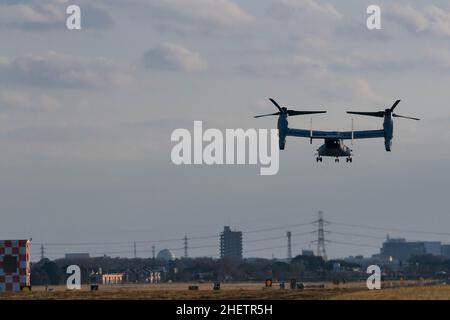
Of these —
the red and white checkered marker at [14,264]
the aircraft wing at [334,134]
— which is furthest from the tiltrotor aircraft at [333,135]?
the red and white checkered marker at [14,264]

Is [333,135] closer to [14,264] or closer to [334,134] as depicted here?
[334,134]

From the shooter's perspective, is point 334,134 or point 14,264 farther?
point 334,134

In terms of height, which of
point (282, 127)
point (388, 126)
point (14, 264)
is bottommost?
point (14, 264)

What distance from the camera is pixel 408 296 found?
6581cm

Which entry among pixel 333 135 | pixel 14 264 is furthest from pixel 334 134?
pixel 14 264

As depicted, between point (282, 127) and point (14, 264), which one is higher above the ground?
point (282, 127)

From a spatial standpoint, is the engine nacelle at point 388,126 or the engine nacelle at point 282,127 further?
the engine nacelle at point 282,127

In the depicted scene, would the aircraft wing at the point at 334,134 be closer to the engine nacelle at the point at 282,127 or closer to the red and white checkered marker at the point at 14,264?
the engine nacelle at the point at 282,127

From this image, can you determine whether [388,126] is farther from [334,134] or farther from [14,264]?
[14,264]

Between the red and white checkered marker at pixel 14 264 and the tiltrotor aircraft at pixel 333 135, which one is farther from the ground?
the tiltrotor aircraft at pixel 333 135

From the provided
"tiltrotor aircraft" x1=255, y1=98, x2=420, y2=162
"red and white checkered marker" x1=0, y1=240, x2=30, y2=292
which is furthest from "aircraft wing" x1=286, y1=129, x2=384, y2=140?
"red and white checkered marker" x1=0, y1=240, x2=30, y2=292
